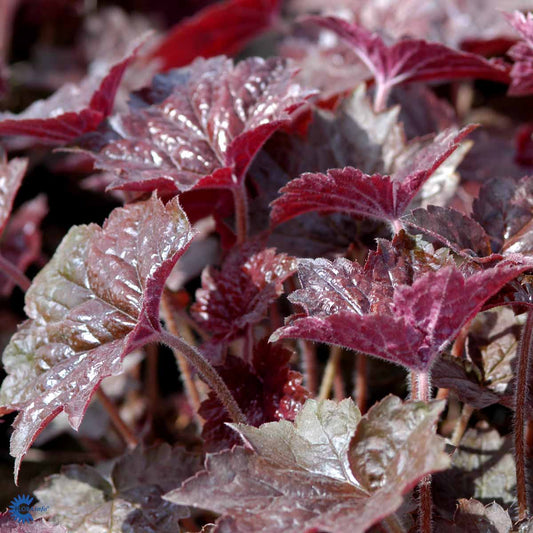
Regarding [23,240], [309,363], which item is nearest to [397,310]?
[309,363]

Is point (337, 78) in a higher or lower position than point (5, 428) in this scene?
higher

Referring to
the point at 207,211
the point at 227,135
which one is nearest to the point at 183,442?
the point at 207,211

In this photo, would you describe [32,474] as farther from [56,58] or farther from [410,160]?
[56,58]

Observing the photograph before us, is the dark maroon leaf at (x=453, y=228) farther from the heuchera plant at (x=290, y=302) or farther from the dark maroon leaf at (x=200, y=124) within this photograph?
the dark maroon leaf at (x=200, y=124)

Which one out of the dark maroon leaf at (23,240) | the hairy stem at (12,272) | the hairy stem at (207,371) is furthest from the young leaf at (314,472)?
the dark maroon leaf at (23,240)

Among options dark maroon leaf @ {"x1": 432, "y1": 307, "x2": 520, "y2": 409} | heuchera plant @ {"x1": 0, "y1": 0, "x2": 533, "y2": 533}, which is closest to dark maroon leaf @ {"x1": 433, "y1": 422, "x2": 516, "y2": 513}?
heuchera plant @ {"x1": 0, "y1": 0, "x2": 533, "y2": 533}

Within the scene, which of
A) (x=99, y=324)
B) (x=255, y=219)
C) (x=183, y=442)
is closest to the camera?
(x=99, y=324)

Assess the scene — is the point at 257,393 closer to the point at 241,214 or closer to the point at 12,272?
the point at 241,214

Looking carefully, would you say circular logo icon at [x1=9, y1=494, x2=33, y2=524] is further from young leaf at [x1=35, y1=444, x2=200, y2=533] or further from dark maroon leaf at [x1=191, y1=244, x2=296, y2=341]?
dark maroon leaf at [x1=191, y1=244, x2=296, y2=341]
